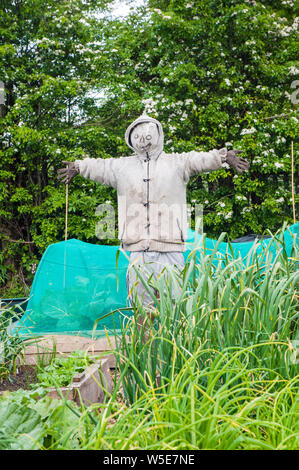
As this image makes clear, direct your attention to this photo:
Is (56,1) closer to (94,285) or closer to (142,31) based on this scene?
(142,31)

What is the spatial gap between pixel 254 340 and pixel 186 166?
1755mm

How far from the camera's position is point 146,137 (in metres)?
2.98

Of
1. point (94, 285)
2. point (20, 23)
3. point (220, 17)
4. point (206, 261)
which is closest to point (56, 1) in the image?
point (20, 23)

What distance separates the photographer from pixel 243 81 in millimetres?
5996

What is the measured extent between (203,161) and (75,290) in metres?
1.50

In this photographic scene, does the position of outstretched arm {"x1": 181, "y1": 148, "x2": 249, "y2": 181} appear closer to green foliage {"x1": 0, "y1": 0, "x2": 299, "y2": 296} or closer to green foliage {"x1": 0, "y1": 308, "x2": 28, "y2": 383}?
green foliage {"x1": 0, "y1": 308, "x2": 28, "y2": 383}

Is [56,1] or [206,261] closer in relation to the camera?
[206,261]

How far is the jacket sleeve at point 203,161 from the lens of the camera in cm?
282

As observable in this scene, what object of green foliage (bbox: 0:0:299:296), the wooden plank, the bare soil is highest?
green foliage (bbox: 0:0:299:296)

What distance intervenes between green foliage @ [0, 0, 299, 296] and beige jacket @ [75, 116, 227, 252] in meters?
2.79

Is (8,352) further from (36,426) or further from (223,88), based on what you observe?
(223,88)

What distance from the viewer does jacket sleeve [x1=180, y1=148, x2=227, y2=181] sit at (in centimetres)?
282

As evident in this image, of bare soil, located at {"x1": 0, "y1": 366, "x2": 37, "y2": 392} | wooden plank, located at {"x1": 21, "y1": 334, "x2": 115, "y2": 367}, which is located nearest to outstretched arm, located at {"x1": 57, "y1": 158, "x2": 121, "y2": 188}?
wooden plank, located at {"x1": 21, "y1": 334, "x2": 115, "y2": 367}

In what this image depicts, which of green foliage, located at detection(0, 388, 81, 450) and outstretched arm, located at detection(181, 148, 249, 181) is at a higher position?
outstretched arm, located at detection(181, 148, 249, 181)
